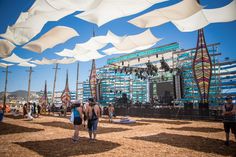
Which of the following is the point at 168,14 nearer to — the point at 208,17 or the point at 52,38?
the point at 208,17

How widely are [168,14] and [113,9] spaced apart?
2840 millimetres

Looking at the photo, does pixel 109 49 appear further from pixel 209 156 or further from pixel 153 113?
pixel 209 156

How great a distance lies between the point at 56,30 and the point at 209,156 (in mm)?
10732

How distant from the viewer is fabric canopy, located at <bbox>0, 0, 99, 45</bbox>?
9.02m

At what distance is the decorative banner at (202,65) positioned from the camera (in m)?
15.4

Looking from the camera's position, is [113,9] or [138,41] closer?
[113,9]

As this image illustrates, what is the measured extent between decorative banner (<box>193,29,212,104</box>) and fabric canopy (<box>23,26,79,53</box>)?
31.3 ft

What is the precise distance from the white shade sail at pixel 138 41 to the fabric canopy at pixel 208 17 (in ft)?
8.64

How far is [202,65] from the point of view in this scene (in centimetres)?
1557

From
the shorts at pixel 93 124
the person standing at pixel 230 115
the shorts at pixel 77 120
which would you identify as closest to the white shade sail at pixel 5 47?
the shorts at pixel 77 120

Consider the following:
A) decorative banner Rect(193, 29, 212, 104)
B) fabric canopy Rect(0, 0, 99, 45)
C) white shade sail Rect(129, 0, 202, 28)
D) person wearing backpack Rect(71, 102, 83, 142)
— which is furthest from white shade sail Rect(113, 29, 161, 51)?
person wearing backpack Rect(71, 102, 83, 142)

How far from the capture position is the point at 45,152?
600 cm

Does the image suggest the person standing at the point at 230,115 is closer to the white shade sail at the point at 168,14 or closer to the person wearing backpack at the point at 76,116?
the white shade sail at the point at 168,14

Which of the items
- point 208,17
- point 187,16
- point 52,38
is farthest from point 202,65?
point 52,38
